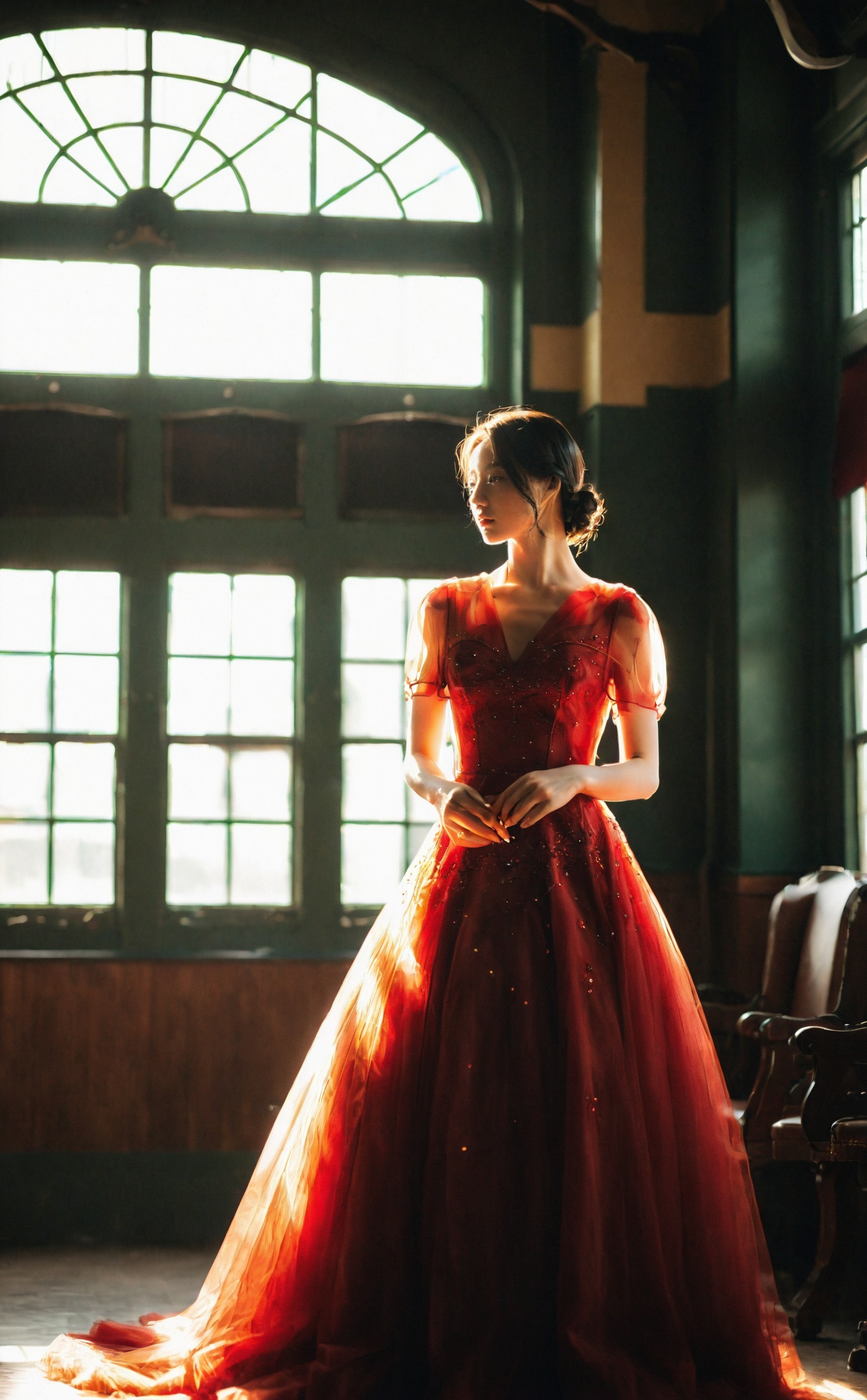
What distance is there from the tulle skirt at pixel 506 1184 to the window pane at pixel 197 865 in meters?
2.15

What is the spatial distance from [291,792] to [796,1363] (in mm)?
2692

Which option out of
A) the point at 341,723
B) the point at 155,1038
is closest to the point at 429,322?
the point at 341,723

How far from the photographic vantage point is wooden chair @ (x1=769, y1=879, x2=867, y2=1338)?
3.01 m

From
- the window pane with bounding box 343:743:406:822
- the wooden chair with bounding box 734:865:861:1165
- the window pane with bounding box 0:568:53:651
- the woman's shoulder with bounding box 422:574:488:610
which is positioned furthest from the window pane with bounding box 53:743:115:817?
the woman's shoulder with bounding box 422:574:488:610

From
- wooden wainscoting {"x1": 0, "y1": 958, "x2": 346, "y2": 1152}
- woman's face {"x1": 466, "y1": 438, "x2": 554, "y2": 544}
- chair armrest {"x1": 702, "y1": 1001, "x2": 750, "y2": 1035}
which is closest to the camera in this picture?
woman's face {"x1": 466, "y1": 438, "x2": 554, "y2": 544}

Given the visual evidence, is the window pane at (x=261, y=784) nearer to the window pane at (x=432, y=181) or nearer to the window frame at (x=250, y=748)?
the window frame at (x=250, y=748)

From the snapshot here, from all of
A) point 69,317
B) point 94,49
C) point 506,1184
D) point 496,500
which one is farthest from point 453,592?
point 94,49

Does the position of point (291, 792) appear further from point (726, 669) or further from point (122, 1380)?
point (122, 1380)

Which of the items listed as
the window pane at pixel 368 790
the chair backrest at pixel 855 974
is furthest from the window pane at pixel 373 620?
the chair backrest at pixel 855 974

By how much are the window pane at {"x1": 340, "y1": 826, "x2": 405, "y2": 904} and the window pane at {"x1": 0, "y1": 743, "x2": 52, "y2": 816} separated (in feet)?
3.25

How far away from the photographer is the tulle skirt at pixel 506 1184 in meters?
2.18

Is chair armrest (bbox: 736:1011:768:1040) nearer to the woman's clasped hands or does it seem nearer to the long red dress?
the long red dress

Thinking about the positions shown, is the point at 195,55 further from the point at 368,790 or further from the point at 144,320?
the point at 368,790

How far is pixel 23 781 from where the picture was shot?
15.1 feet
